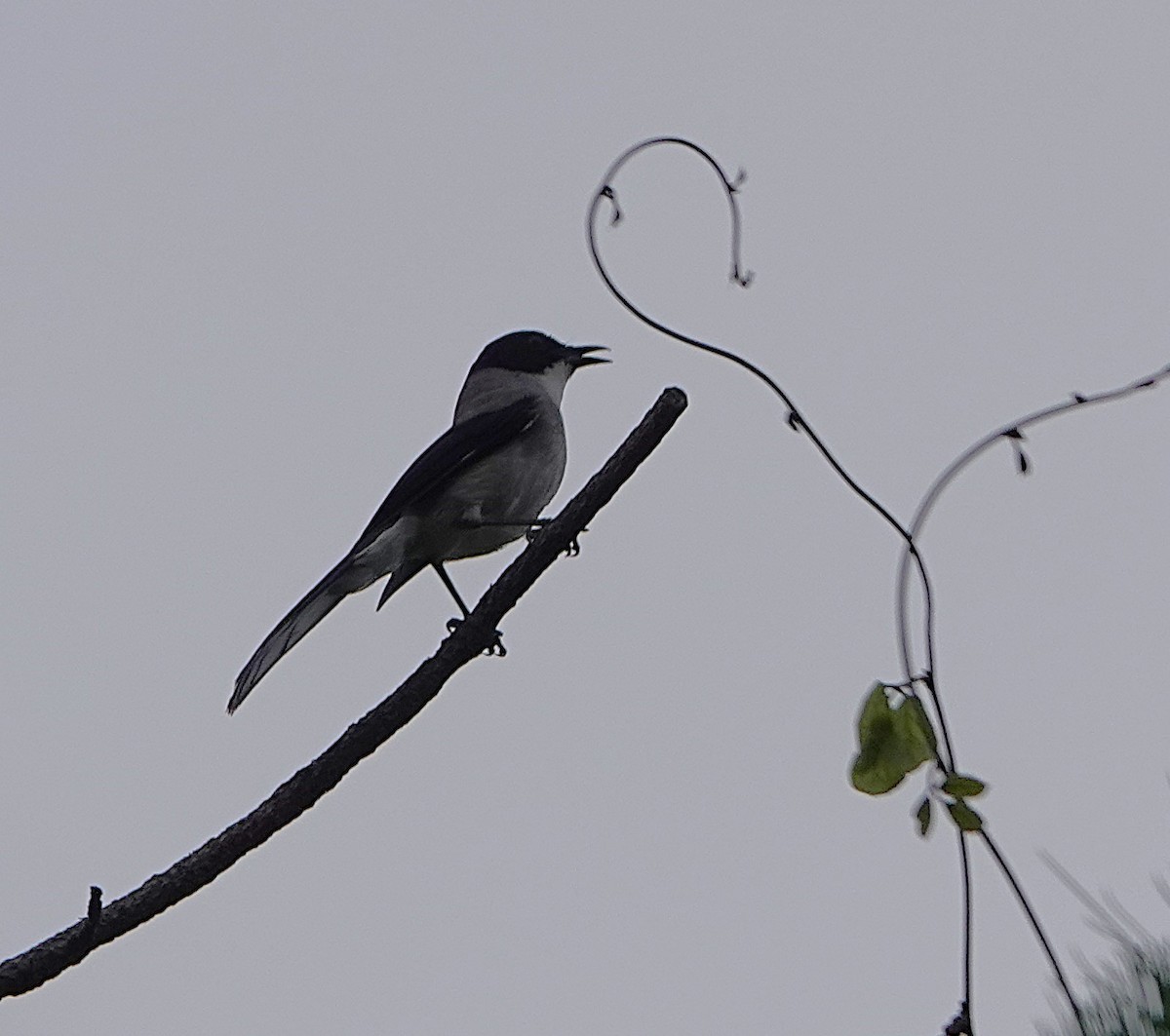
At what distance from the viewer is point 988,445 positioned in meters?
2.73

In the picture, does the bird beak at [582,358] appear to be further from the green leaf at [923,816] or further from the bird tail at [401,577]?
the green leaf at [923,816]

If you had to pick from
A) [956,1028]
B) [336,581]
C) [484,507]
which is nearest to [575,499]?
[956,1028]

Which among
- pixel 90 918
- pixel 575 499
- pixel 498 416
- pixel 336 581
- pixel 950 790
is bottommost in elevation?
pixel 950 790

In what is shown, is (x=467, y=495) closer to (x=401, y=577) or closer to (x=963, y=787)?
(x=401, y=577)

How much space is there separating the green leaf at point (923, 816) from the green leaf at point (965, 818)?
4 cm

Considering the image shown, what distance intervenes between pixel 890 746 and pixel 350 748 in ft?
5.38

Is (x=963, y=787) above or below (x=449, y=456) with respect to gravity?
below

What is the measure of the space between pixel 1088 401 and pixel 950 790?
73 cm

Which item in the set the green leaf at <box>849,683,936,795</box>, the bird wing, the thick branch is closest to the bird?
the bird wing

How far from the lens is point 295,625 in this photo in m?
5.66

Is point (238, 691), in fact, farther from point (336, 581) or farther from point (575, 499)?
point (575, 499)

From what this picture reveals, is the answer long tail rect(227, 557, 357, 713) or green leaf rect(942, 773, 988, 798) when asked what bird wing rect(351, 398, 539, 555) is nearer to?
long tail rect(227, 557, 357, 713)

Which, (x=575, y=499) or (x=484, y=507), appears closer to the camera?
(x=575, y=499)

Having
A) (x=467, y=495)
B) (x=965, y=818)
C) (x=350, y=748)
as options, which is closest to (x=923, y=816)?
(x=965, y=818)
